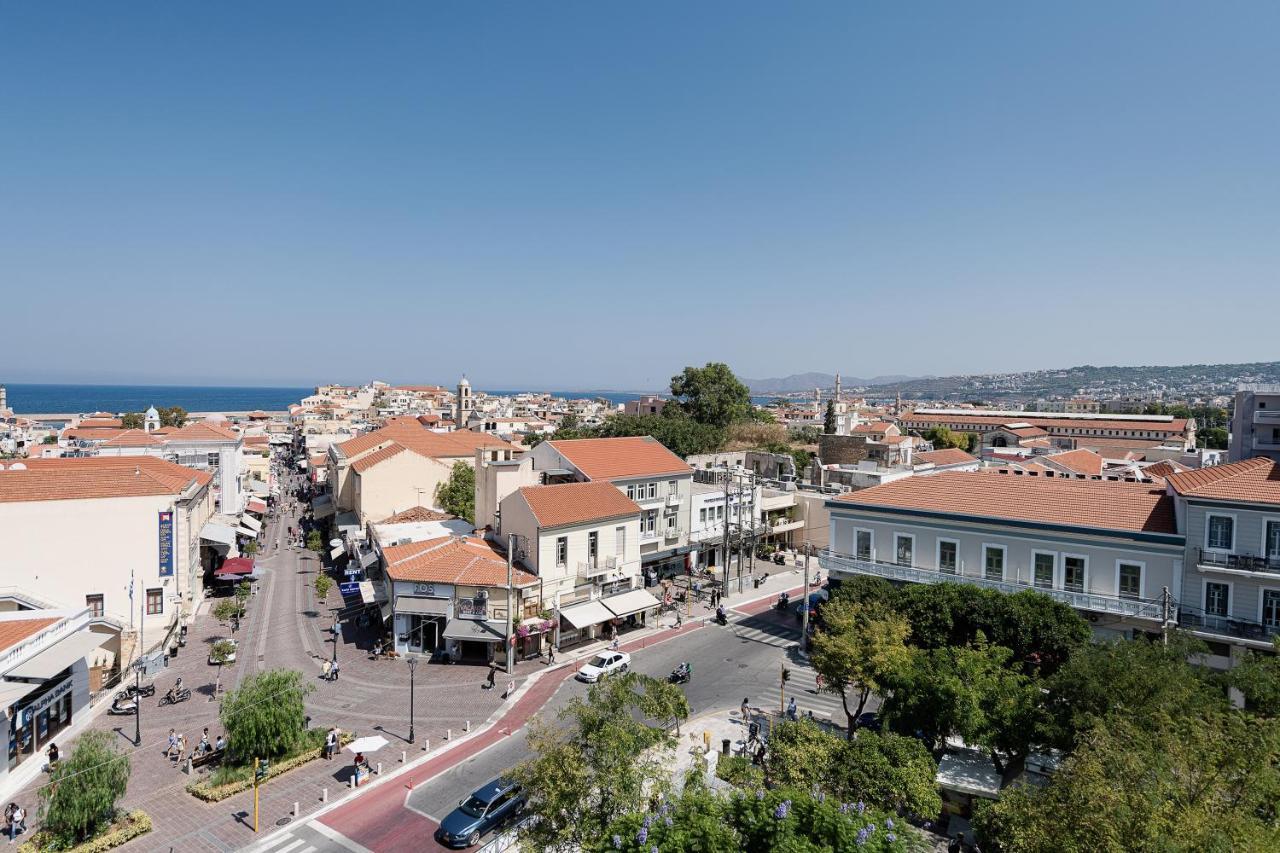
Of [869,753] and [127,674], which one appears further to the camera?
[127,674]

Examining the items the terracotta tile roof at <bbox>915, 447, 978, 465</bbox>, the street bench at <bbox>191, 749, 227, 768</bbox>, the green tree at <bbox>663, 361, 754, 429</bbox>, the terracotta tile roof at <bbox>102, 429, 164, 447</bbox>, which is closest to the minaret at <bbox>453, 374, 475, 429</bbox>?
the green tree at <bbox>663, 361, 754, 429</bbox>

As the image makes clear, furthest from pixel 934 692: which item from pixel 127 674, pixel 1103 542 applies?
pixel 127 674

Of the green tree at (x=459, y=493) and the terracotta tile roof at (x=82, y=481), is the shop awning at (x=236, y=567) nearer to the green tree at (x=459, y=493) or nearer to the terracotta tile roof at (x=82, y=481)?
the terracotta tile roof at (x=82, y=481)

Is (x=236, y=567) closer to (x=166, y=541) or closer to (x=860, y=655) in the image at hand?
(x=166, y=541)

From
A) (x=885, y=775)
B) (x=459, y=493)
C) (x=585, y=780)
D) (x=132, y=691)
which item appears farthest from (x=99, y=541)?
(x=885, y=775)

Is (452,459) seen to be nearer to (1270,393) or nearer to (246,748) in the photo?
(246,748)

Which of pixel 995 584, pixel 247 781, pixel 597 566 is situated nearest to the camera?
pixel 247 781
